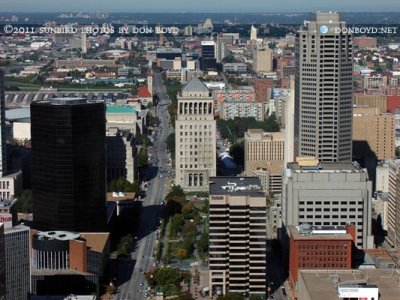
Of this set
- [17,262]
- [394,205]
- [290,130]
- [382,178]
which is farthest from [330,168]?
[17,262]

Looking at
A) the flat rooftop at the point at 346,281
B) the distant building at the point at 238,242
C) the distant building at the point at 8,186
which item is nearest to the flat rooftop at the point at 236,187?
the distant building at the point at 238,242

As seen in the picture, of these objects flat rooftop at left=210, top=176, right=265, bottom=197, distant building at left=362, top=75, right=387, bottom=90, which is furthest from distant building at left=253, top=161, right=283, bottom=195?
distant building at left=362, top=75, right=387, bottom=90

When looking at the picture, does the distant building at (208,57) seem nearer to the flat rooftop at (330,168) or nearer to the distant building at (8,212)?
the flat rooftop at (330,168)

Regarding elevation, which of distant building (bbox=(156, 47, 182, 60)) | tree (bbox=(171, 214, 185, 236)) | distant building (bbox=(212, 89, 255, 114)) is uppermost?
distant building (bbox=(156, 47, 182, 60))

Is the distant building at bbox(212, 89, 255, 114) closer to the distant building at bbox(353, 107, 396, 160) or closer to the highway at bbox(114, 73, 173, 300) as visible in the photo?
the highway at bbox(114, 73, 173, 300)

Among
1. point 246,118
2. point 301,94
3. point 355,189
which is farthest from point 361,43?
point 355,189

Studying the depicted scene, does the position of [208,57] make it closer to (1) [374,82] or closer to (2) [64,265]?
(1) [374,82]
